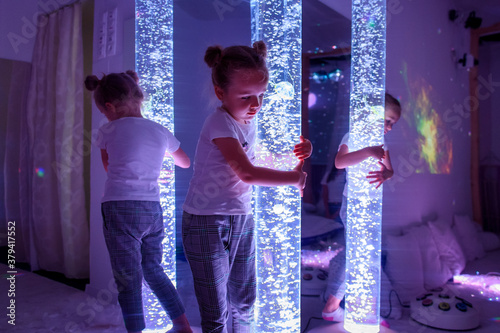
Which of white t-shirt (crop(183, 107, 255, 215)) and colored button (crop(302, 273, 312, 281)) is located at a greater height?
white t-shirt (crop(183, 107, 255, 215))

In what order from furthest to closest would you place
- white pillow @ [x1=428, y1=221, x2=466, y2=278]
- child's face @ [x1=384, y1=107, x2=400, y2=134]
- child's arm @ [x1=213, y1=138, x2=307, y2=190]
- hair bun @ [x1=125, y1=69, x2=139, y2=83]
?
white pillow @ [x1=428, y1=221, x2=466, y2=278] → child's face @ [x1=384, y1=107, x2=400, y2=134] → hair bun @ [x1=125, y1=69, x2=139, y2=83] → child's arm @ [x1=213, y1=138, x2=307, y2=190]

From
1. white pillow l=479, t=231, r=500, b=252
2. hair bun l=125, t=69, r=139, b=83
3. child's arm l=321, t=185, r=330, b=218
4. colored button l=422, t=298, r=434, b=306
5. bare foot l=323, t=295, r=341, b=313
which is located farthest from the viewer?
white pillow l=479, t=231, r=500, b=252

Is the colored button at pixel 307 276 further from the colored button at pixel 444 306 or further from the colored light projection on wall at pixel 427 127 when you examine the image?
the colored light projection on wall at pixel 427 127

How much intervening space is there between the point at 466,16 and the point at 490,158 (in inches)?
61.9

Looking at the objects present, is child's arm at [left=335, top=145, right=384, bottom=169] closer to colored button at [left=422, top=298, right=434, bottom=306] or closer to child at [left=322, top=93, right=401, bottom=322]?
child at [left=322, top=93, right=401, bottom=322]

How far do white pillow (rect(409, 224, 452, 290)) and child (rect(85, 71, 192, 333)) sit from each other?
1.79m

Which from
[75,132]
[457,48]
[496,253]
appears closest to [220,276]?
[75,132]

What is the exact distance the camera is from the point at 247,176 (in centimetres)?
109

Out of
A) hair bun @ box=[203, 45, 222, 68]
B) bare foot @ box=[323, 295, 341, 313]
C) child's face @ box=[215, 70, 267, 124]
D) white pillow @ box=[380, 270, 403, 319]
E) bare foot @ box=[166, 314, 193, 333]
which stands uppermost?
hair bun @ box=[203, 45, 222, 68]

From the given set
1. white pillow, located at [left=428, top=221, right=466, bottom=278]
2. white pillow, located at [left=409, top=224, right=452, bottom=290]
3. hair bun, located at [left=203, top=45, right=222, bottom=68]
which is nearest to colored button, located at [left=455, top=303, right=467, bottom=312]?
white pillow, located at [left=409, top=224, right=452, bottom=290]

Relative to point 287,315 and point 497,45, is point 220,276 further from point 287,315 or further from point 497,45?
point 497,45

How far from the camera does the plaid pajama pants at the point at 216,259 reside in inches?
44.0

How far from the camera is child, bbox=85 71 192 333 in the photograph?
4.51 ft

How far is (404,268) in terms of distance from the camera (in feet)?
7.72
